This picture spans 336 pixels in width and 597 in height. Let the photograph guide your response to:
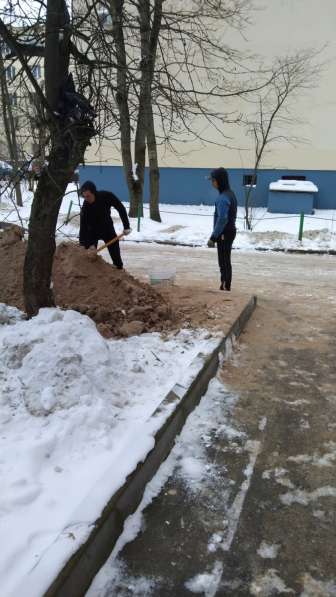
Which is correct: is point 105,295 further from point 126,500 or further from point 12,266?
point 126,500

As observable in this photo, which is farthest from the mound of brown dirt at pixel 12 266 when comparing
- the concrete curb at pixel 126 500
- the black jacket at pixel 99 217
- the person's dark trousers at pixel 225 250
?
the person's dark trousers at pixel 225 250

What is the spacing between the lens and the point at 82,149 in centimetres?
465

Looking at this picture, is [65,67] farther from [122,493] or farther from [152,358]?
[122,493]

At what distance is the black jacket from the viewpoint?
696cm

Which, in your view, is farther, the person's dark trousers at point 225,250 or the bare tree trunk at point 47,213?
the person's dark trousers at point 225,250

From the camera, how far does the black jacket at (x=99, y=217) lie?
22.8 ft

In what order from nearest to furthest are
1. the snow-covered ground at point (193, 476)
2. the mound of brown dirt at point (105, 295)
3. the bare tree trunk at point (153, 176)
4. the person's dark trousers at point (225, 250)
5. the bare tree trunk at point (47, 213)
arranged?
1. the snow-covered ground at point (193, 476)
2. the bare tree trunk at point (47, 213)
3. the mound of brown dirt at point (105, 295)
4. the person's dark trousers at point (225, 250)
5. the bare tree trunk at point (153, 176)

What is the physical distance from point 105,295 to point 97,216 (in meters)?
1.64

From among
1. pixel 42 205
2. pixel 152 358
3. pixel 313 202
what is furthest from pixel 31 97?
pixel 313 202

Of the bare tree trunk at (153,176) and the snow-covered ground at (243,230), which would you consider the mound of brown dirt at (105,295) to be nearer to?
the snow-covered ground at (243,230)

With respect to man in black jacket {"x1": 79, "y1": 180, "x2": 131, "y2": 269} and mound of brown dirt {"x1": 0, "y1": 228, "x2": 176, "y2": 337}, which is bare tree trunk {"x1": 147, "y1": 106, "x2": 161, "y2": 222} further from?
mound of brown dirt {"x1": 0, "y1": 228, "x2": 176, "y2": 337}

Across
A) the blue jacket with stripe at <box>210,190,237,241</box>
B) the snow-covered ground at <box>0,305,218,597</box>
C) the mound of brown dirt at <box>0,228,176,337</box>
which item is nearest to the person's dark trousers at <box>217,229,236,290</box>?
the blue jacket with stripe at <box>210,190,237,241</box>

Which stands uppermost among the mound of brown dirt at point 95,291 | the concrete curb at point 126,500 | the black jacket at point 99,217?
the black jacket at point 99,217

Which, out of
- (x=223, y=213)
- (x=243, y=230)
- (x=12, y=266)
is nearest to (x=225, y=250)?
(x=223, y=213)
